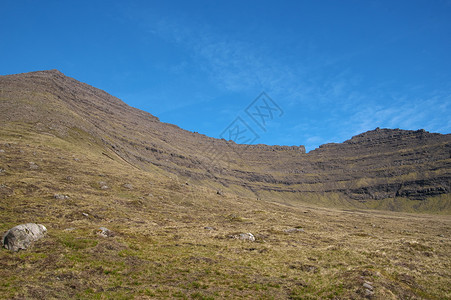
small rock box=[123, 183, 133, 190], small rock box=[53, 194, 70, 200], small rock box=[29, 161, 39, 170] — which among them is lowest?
small rock box=[53, 194, 70, 200]

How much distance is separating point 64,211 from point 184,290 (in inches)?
1167

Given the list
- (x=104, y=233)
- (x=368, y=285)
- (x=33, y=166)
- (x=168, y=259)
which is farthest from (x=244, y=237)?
(x=33, y=166)

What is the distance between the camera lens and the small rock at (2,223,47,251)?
2352 centimetres

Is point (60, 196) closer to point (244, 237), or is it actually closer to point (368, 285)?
point (244, 237)

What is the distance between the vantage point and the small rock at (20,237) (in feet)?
77.2

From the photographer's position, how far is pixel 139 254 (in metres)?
27.8

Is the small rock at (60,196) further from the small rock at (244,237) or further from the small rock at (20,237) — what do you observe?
the small rock at (244,237)

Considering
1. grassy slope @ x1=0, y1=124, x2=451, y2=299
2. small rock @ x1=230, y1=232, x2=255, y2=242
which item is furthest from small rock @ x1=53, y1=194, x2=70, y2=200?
small rock @ x1=230, y1=232, x2=255, y2=242

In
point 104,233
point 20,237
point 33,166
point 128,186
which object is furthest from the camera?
point 128,186

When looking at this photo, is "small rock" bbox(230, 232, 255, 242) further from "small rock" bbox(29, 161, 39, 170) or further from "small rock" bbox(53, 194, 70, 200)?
"small rock" bbox(29, 161, 39, 170)

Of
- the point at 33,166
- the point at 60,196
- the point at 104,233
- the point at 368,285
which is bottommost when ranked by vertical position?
the point at 368,285

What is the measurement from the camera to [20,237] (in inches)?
952

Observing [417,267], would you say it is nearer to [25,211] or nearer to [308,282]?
[308,282]

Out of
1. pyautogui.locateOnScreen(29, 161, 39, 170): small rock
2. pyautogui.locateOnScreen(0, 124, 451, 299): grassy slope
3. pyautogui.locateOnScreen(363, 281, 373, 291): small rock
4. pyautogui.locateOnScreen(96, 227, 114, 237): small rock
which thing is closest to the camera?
pyautogui.locateOnScreen(0, 124, 451, 299): grassy slope
